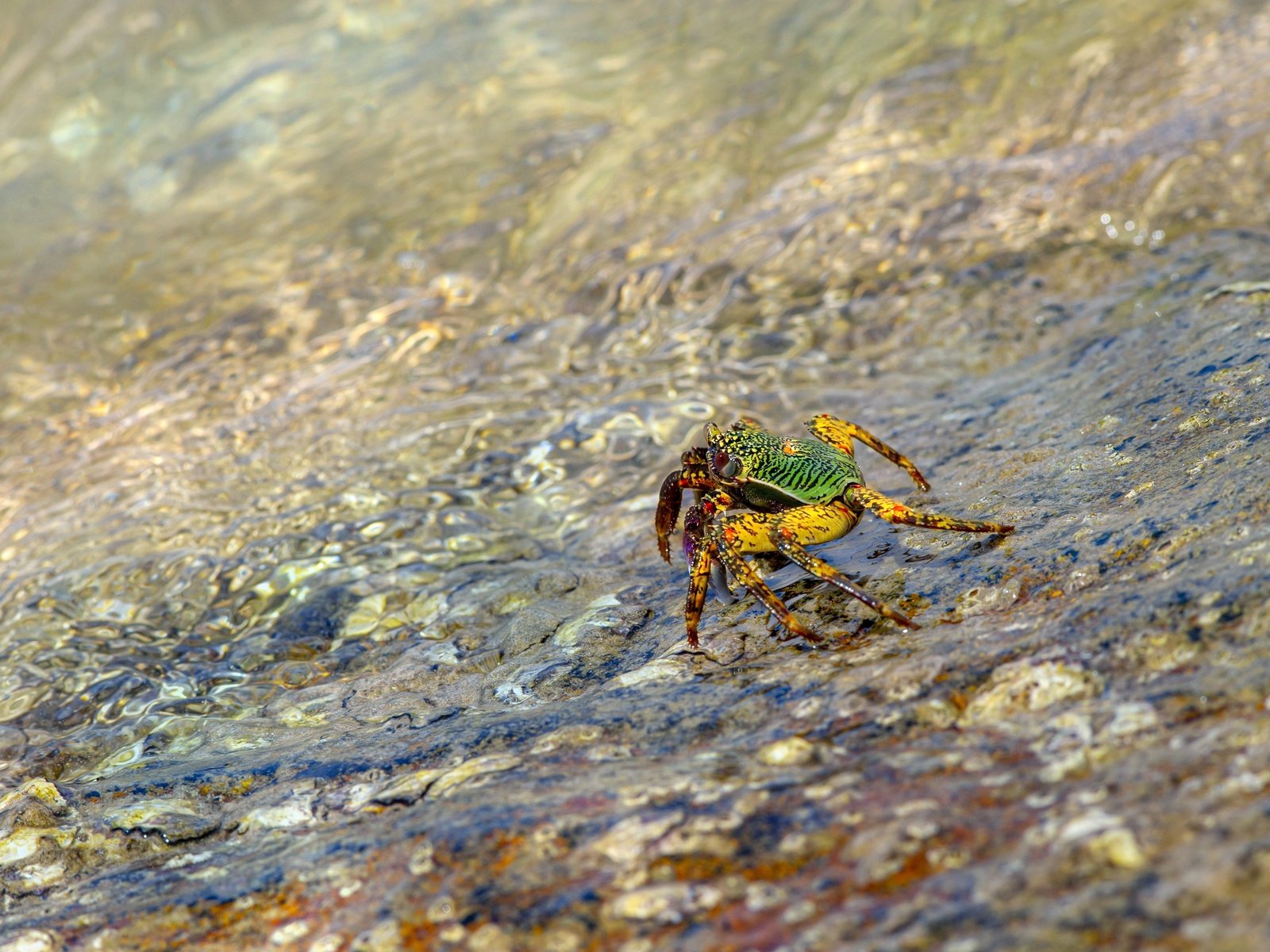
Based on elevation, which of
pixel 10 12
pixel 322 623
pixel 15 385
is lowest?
pixel 322 623

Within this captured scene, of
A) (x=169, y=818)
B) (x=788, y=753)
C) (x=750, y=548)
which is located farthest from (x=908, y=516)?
(x=169, y=818)

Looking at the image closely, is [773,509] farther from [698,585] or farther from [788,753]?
[788,753]

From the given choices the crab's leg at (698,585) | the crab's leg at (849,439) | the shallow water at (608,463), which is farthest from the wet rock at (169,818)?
the crab's leg at (849,439)

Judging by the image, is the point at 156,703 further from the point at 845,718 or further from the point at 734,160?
the point at 734,160

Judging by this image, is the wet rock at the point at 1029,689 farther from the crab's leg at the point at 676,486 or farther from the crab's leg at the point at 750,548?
the crab's leg at the point at 676,486

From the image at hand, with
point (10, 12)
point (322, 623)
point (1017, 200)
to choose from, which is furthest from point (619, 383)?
point (10, 12)

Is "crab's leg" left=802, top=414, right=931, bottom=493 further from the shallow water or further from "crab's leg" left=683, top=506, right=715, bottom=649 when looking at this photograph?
"crab's leg" left=683, top=506, right=715, bottom=649

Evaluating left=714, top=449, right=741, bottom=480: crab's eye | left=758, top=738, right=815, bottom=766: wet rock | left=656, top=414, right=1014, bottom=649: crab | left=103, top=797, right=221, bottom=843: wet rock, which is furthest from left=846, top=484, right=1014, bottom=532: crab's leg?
left=103, top=797, right=221, bottom=843: wet rock
